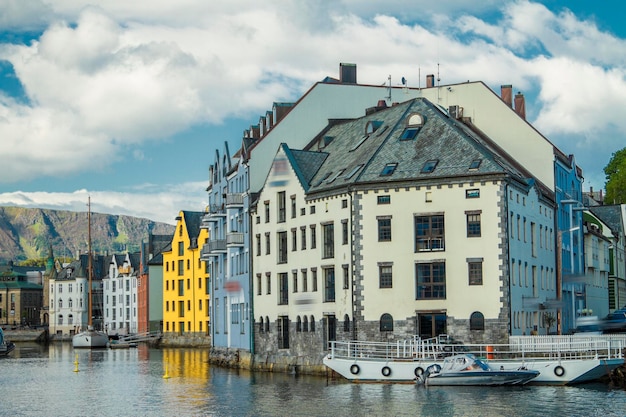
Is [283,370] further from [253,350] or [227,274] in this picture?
[227,274]

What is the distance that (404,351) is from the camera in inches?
2514

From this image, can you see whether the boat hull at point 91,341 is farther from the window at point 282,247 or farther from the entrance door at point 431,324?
the entrance door at point 431,324

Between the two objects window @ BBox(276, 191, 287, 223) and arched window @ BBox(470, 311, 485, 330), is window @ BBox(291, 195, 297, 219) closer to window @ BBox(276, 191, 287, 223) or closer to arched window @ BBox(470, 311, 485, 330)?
window @ BBox(276, 191, 287, 223)

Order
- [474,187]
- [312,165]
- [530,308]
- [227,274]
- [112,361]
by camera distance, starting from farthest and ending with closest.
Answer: [112,361] → [227,274] → [312,165] → [530,308] → [474,187]

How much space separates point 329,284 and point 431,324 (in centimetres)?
893

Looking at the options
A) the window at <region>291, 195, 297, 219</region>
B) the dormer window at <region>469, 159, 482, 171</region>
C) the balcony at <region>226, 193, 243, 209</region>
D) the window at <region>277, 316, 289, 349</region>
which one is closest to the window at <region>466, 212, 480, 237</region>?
the dormer window at <region>469, 159, 482, 171</region>

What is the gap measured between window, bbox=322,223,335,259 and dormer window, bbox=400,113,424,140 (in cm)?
809

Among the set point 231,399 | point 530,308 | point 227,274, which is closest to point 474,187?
point 530,308

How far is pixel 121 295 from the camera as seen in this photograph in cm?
19162

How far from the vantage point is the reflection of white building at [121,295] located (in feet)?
611

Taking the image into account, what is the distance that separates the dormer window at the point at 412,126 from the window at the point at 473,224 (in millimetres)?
8444

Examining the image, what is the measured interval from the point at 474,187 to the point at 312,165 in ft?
54.1

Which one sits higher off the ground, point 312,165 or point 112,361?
point 312,165

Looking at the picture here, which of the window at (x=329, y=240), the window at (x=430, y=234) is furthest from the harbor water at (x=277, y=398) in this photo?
the window at (x=430, y=234)
